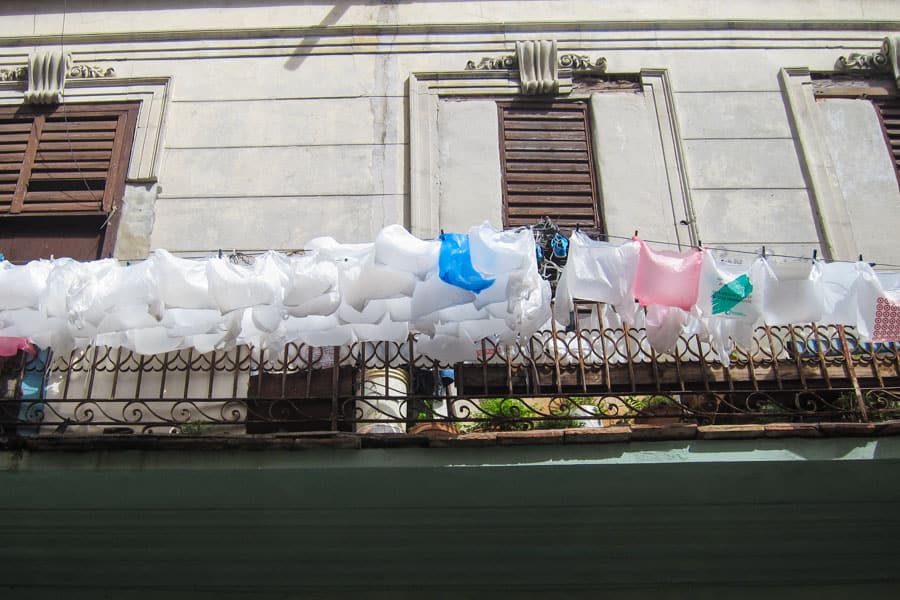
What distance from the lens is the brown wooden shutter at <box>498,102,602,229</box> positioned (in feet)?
24.3

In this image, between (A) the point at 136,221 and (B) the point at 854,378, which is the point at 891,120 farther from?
(A) the point at 136,221

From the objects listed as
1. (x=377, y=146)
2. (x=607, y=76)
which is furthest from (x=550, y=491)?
(x=607, y=76)

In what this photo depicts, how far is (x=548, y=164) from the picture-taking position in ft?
25.1

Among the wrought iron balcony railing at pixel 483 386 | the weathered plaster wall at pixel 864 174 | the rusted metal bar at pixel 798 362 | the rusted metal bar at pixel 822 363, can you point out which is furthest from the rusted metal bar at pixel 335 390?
the weathered plaster wall at pixel 864 174

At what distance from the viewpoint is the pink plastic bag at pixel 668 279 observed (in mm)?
5469

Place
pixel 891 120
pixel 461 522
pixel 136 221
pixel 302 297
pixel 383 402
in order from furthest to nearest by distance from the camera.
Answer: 1. pixel 891 120
2. pixel 136 221
3. pixel 383 402
4. pixel 461 522
5. pixel 302 297

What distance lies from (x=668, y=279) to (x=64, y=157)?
537 cm

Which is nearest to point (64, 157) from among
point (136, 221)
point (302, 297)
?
point (136, 221)

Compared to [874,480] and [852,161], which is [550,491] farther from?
[852,161]

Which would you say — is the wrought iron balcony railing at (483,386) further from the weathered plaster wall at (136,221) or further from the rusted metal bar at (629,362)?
the weathered plaster wall at (136,221)

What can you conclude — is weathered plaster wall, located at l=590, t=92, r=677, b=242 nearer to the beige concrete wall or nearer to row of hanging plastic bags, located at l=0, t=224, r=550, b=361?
the beige concrete wall

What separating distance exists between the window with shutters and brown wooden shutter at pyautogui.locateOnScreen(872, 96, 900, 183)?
670 centimetres

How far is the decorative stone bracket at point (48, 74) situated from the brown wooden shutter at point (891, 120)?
6.99m

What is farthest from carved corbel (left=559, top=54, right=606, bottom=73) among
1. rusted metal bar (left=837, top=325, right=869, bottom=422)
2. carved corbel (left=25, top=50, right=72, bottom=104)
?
carved corbel (left=25, top=50, right=72, bottom=104)
